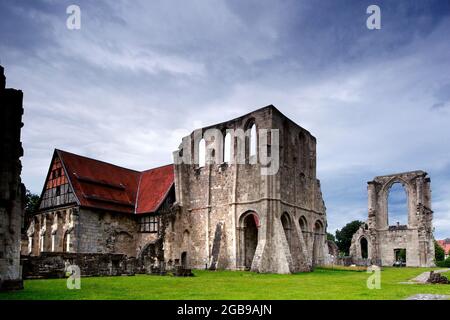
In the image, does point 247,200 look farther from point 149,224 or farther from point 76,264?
point 76,264

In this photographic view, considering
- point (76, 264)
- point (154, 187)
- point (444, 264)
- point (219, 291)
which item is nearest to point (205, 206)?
point (154, 187)

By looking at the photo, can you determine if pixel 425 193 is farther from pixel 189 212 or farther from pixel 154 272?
pixel 154 272

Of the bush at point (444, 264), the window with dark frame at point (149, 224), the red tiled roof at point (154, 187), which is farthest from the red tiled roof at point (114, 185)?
the bush at point (444, 264)

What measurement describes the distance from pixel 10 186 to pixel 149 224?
23169mm

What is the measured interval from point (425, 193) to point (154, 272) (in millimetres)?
36424

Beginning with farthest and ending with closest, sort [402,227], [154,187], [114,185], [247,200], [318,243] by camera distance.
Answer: [402,227] < [318,243] < [154,187] < [114,185] < [247,200]

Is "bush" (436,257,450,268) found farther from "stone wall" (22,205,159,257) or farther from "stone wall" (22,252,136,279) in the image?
"stone wall" (22,252,136,279)

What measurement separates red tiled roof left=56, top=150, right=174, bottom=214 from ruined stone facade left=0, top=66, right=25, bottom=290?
63.2ft

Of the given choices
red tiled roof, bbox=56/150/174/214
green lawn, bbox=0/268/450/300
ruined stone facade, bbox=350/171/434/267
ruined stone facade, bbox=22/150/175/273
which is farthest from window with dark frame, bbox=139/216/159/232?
ruined stone facade, bbox=350/171/434/267

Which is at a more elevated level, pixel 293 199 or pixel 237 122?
pixel 237 122

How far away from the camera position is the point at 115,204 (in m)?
36.3

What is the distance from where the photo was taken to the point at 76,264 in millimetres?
24047

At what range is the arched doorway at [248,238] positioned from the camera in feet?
108
